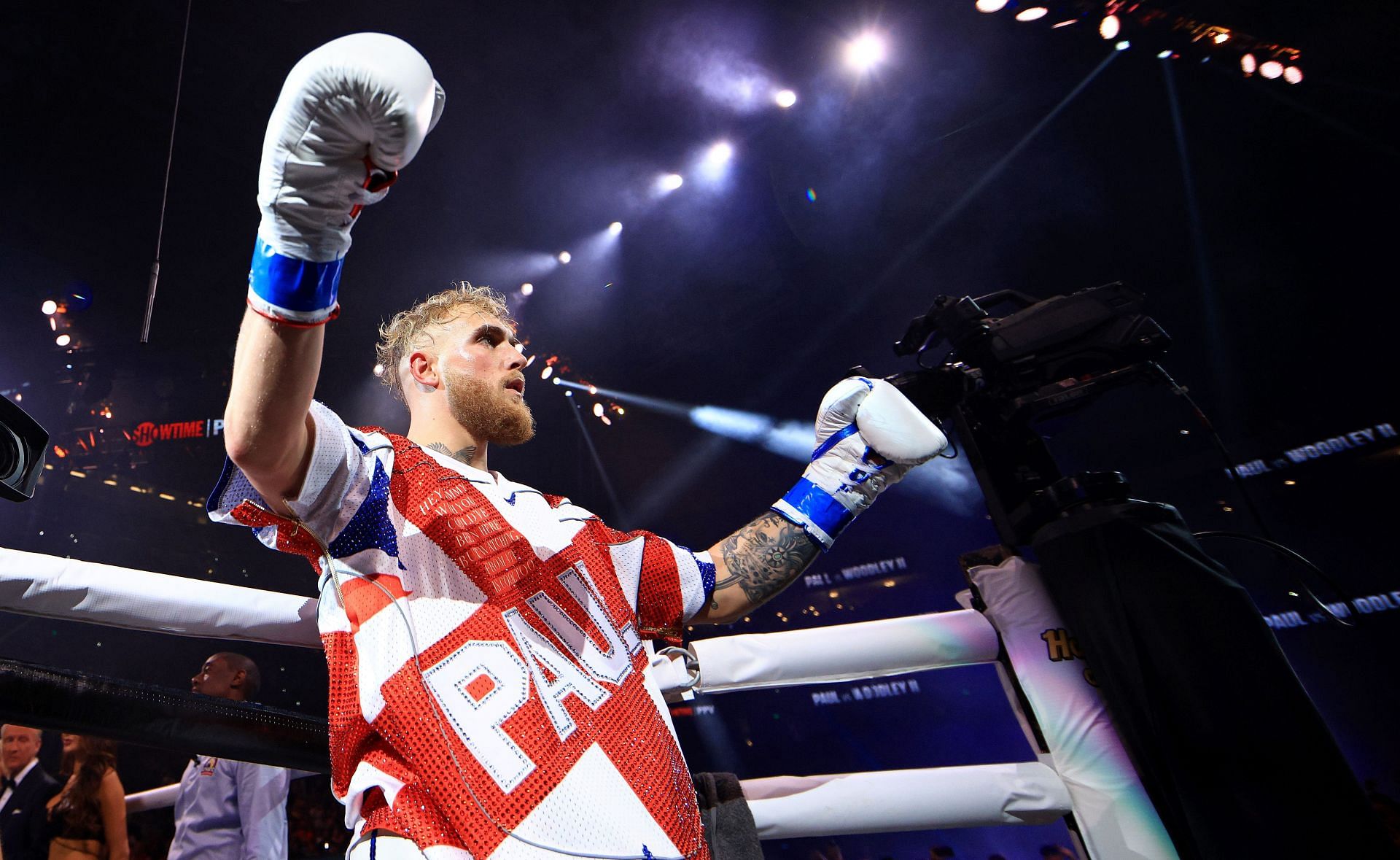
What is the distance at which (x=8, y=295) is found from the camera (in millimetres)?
6820

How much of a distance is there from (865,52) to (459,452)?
582 cm

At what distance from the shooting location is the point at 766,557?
5.13 feet

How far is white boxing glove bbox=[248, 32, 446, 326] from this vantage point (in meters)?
0.75

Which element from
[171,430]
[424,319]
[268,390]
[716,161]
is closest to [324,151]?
[268,390]

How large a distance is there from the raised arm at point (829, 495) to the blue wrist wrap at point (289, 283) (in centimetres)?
98

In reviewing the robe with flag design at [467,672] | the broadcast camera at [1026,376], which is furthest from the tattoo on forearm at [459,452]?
the broadcast camera at [1026,376]

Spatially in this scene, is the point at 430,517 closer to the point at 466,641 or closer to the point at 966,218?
the point at 466,641

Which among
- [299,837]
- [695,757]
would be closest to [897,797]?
[299,837]

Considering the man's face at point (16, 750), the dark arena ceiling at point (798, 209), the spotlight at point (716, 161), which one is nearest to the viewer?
the man's face at point (16, 750)

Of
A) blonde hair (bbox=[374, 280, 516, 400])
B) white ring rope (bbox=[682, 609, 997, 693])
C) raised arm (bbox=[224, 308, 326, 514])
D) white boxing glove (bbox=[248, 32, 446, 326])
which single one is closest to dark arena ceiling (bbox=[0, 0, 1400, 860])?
blonde hair (bbox=[374, 280, 516, 400])

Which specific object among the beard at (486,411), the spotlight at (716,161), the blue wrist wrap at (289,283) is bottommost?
the blue wrist wrap at (289,283)

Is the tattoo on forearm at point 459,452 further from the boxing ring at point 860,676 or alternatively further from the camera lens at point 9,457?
A: the camera lens at point 9,457

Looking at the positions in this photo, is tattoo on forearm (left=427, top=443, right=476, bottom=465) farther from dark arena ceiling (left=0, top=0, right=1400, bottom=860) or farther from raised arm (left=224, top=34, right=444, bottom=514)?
dark arena ceiling (left=0, top=0, right=1400, bottom=860)

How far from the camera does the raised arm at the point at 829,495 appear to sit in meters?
1.53
